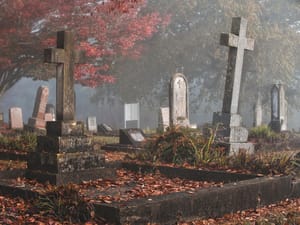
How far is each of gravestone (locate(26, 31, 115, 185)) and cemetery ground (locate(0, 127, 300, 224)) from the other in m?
0.27

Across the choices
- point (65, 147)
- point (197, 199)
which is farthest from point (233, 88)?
point (197, 199)

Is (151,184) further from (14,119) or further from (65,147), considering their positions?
(14,119)

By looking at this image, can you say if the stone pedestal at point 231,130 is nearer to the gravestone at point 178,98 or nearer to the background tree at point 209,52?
the gravestone at point 178,98

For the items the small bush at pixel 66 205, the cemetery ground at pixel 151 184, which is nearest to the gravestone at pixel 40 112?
the cemetery ground at pixel 151 184

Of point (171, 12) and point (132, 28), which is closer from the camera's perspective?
point (132, 28)

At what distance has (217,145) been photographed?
14.2 m

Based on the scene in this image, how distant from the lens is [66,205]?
731 centimetres

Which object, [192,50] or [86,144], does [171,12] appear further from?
[86,144]

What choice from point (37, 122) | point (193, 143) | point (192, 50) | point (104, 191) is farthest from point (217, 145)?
point (192, 50)

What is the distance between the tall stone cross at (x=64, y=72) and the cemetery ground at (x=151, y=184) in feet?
4.15

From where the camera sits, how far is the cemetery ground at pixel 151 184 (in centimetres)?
727

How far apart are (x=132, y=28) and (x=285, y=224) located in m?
18.9

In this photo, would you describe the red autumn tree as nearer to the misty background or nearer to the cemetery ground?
the cemetery ground

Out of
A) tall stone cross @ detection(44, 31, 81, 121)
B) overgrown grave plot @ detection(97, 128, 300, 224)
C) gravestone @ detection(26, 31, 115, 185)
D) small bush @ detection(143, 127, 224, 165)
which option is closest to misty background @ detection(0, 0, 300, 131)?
small bush @ detection(143, 127, 224, 165)
